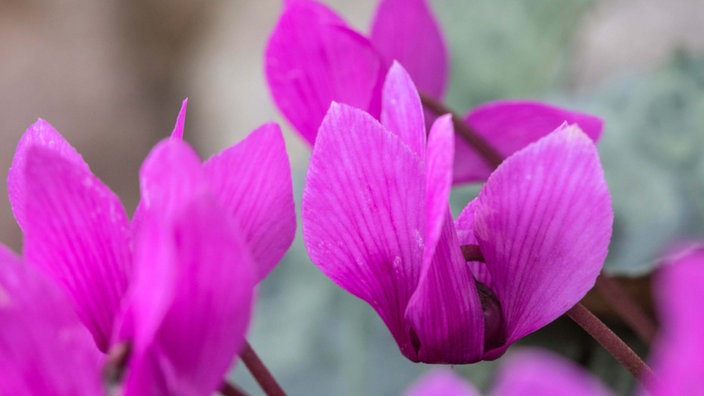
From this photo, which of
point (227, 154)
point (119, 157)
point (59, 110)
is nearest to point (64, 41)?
point (59, 110)

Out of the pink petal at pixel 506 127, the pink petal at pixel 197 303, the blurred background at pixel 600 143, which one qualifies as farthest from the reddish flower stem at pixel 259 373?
the blurred background at pixel 600 143

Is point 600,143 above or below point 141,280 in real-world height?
below

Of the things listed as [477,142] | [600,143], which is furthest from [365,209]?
[600,143]

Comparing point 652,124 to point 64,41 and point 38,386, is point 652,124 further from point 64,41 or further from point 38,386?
point 64,41

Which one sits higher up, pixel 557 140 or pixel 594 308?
pixel 557 140

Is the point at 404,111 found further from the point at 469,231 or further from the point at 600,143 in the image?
the point at 600,143

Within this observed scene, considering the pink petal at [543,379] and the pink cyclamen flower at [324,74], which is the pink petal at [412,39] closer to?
the pink cyclamen flower at [324,74]
